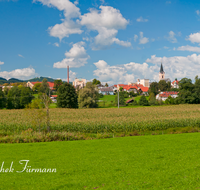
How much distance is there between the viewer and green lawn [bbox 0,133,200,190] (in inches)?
343

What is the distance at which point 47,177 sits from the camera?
387 inches

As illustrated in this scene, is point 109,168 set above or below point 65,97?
below

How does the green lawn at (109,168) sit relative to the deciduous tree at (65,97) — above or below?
below

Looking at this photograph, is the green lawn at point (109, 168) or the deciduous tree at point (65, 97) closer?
the green lawn at point (109, 168)

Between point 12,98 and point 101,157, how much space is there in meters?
65.2

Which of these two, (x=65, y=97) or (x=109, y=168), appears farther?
(x=65, y=97)

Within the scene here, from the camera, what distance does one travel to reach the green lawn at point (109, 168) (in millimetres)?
8719

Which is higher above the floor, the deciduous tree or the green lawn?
the deciduous tree

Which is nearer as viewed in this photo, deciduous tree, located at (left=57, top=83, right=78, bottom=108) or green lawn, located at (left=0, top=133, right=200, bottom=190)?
green lawn, located at (left=0, top=133, right=200, bottom=190)

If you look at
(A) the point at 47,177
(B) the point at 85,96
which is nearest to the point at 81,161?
(A) the point at 47,177

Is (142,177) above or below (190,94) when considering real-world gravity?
below

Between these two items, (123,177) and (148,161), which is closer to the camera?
(123,177)

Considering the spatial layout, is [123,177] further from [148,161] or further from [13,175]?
[13,175]

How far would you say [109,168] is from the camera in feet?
35.4
